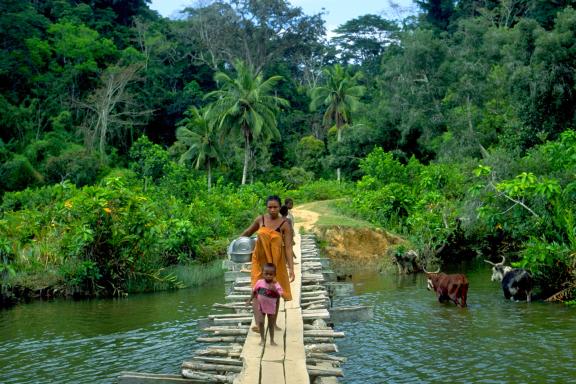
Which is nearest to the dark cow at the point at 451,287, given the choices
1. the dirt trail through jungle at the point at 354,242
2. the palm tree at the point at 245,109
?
the dirt trail through jungle at the point at 354,242

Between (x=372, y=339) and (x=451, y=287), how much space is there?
248cm

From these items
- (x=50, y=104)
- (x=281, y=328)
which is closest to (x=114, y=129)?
(x=50, y=104)

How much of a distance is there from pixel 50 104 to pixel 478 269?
29.2 metres

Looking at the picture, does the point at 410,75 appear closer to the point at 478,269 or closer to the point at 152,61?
the point at 478,269

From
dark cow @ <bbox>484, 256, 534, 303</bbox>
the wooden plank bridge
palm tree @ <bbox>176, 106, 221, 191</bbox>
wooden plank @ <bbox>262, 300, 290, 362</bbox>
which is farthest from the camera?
palm tree @ <bbox>176, 106, 221, 191</bbox>

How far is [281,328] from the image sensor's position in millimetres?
6523

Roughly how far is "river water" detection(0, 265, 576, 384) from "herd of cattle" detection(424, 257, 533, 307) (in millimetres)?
206

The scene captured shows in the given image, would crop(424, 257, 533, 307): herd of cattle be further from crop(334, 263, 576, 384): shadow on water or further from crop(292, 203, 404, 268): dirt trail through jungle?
crop(292, 203, 404, 268): dirt trail through jungle

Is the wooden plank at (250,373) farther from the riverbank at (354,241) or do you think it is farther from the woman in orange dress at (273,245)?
the riverbank at (354,241)

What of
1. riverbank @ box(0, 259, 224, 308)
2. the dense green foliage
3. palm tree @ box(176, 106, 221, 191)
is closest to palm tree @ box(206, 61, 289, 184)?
the dense green foliage

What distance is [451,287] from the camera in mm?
11047

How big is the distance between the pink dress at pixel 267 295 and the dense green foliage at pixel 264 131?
6.67 metres

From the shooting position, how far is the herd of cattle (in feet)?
36.1

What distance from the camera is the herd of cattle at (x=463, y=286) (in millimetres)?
10992
